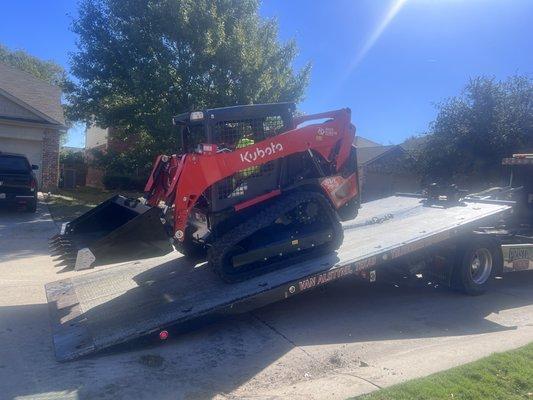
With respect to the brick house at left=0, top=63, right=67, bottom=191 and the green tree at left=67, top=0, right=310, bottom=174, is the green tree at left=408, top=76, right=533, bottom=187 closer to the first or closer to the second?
the green tree at left=67, top=0, right=310, bottom=174

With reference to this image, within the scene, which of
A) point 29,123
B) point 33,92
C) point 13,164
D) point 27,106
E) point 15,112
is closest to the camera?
point 13,164

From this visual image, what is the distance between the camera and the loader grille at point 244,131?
21.1ft

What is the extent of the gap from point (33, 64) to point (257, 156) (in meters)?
56.5

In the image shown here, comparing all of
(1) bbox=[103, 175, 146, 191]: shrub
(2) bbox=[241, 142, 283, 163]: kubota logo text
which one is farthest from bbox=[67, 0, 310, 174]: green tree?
(2) bbox=[241, 142, 283, 163]: kubota logo text

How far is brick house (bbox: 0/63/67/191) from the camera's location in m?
22.0

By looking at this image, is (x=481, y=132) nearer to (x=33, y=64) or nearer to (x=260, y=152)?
(x=260, y=152)

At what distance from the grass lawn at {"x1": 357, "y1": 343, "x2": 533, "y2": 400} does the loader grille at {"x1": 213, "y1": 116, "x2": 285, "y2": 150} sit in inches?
137

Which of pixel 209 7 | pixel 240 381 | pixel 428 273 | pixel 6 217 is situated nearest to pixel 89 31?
pixel 209 7

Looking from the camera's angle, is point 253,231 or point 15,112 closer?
point 253,231

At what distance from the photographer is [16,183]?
16297mm

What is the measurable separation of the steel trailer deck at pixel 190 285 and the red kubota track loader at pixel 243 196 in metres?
0.36

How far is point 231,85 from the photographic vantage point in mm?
17766

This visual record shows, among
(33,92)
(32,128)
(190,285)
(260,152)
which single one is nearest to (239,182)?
(260,152)

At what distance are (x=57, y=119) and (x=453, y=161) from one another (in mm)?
18266
